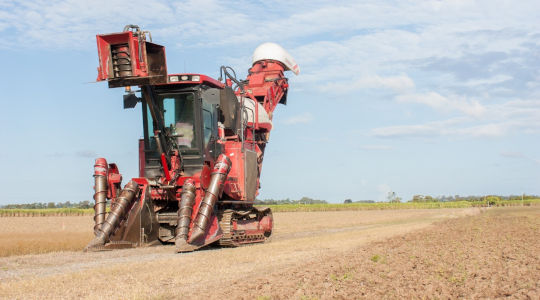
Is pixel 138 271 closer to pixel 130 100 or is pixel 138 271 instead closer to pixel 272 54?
pixel 130 100

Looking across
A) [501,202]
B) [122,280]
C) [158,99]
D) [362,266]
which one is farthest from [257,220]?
[501,202]

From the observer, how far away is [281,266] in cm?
970

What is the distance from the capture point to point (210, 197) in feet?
40.7

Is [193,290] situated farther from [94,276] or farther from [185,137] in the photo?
[185,137]

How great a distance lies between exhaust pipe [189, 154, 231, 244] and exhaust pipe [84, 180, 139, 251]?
165 cm

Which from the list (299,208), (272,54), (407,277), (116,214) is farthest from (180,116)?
(299,208)

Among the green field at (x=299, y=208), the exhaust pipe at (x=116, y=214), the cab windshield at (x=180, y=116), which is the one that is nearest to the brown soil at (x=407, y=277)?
the exhaust pipe at (x=116, y=214)

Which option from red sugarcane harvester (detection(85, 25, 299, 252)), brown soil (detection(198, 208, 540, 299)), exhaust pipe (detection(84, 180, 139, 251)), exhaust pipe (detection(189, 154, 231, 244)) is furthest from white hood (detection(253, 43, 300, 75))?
brown soil (detection(198, 208, 540, 299))

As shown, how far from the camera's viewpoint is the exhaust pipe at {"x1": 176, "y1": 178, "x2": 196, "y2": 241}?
12.1 meters

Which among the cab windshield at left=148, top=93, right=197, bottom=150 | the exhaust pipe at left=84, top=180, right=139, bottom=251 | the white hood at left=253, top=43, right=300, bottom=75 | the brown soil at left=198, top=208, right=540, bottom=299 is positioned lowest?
the brown soil at left=198, top=208, right=540, bottom=299

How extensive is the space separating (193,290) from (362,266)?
2.92m

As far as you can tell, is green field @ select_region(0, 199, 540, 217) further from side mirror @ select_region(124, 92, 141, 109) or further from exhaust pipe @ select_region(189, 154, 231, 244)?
exhaust pipe @ select_region(189, 154, 231, 244)

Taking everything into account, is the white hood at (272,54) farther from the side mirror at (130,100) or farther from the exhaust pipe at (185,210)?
the exhaust pipe at (185,210)

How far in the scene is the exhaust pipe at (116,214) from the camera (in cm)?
1193
